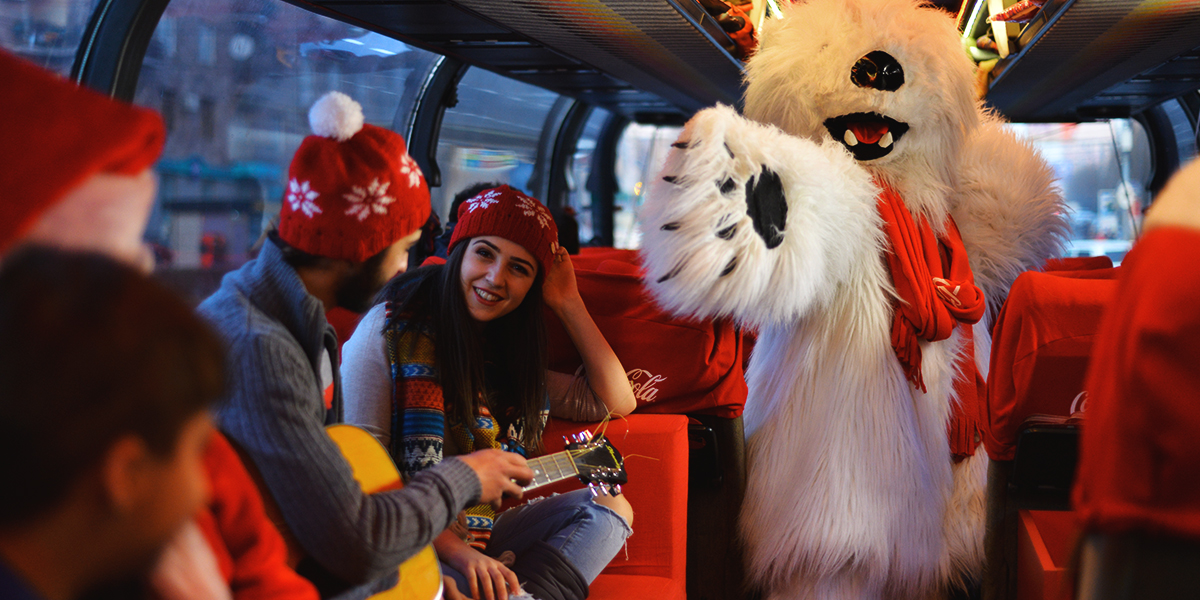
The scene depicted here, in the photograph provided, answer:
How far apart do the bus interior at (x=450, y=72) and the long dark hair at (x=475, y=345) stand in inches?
14.3

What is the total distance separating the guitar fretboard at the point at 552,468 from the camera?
185 cm

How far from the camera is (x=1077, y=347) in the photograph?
2033 millimetres

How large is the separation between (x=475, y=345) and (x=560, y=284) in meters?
0.38

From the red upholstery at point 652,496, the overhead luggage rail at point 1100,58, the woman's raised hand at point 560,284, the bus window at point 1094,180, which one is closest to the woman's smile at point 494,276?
the woman's raised hand at point 560,284

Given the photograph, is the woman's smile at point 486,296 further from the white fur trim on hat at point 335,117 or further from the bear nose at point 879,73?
the bear nose at point 879,73

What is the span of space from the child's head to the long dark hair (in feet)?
4.13

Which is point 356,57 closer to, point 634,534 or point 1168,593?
point 634,534

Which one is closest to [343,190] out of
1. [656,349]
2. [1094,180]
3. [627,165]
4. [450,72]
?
[656,349]

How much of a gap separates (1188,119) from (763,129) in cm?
613

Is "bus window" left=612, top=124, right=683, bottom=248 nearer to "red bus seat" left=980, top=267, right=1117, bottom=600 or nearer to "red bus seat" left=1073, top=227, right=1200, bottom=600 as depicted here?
"red bus seat" left=980, top=267, right=1117, bottom=600

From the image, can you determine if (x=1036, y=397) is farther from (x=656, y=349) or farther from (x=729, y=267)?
(x=656, y=349)

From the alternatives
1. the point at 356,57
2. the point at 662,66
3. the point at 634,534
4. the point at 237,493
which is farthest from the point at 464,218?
the point at 356,57

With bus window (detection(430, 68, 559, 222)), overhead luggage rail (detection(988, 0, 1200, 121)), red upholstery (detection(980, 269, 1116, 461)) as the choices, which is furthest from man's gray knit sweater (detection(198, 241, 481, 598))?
bus window (detection(430, 68, 559, 222))

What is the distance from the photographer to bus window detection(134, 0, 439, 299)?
287 cm
